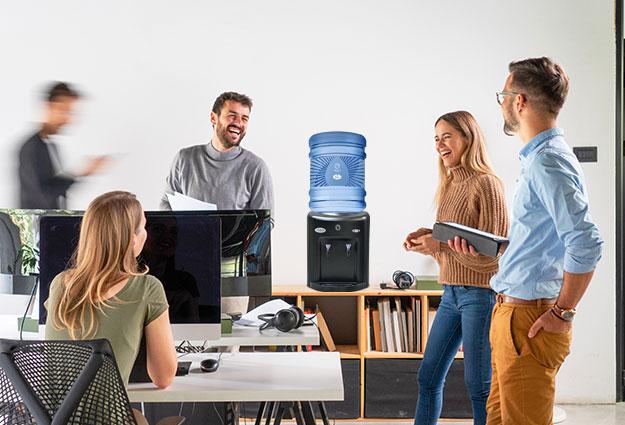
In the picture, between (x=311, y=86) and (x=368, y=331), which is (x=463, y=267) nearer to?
(x=368, y=331)

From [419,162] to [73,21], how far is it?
7.89ft

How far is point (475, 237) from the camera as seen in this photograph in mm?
2184

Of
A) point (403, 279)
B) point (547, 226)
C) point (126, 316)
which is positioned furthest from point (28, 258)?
point (403, 279)

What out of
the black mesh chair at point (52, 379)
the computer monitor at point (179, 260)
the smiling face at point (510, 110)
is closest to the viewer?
the black mesh chair at point (52, 379)

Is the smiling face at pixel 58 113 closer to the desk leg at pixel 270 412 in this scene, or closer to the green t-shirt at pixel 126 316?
the desk leg at pixel 270 412

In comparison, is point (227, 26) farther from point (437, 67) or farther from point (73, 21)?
point (437, 67)

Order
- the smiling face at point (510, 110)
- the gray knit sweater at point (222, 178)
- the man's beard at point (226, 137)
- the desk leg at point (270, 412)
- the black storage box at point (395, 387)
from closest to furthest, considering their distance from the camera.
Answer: the smiling face at point (510, 110), the desk leg at point (270, 412), the black storage box at point (395, 387), the gray knit sweater at point (222, 178), the man's beard at point (226, 137)

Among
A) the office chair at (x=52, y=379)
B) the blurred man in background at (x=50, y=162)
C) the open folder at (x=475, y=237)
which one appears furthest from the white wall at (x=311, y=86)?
the office chair at (x=52, y=379)

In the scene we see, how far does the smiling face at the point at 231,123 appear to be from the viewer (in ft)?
13.3

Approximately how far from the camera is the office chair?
4.86 ft

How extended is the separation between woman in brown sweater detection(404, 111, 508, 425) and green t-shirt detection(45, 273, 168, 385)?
1.20 meters

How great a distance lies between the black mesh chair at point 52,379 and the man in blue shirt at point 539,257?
1.13 m

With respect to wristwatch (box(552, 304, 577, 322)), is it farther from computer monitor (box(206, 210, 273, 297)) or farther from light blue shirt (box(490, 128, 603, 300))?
computer monitor (box(206, 210, 273, 297))

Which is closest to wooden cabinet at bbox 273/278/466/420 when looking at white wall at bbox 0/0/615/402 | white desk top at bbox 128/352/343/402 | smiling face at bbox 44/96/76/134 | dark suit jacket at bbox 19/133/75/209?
white wall at bbox 0/0/615/402
